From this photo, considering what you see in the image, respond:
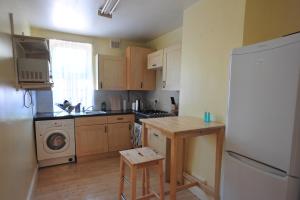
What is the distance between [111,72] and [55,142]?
1.67 metres

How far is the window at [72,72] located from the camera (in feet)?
11.1

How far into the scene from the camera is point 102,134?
10.9 ft

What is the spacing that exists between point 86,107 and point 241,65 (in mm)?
3157

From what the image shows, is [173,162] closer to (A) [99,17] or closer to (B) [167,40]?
(A) [99,17]

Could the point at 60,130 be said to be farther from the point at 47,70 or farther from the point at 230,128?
the point at 230,128

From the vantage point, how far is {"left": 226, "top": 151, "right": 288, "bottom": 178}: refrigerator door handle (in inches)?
45.6

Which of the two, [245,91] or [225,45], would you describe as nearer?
[245,91]

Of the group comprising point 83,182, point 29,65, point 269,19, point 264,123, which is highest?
point 269,19

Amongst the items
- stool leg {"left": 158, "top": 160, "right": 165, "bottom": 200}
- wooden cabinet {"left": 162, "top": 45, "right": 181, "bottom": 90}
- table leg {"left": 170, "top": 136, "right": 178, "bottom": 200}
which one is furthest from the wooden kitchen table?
wooden cabinet {"left": 162, "top": 45, "right": 181, "bottom": 90}

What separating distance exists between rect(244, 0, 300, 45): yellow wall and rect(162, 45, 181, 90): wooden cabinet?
1154 millimetres

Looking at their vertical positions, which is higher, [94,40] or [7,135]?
[94,40]

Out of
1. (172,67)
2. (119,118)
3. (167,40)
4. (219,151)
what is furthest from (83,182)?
Answer: (167,40)

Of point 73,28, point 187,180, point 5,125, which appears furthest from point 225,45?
point 73,28

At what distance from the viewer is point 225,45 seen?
182 cm
